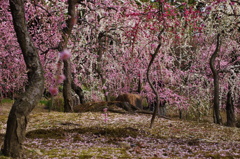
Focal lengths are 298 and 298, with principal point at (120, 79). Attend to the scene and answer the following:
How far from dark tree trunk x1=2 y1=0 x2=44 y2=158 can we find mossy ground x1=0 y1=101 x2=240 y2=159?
0.36 metres

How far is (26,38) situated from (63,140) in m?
3.08

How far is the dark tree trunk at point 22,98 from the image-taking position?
475 cm

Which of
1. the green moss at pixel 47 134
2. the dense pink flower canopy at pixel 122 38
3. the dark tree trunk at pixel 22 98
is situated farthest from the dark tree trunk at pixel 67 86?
the dark tree trunk at pixel 22 98

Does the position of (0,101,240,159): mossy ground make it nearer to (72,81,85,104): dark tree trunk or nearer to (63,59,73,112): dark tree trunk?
(63,59,73,112): dark tree trunk

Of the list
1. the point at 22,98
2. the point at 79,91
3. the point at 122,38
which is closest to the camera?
the point at 22,98

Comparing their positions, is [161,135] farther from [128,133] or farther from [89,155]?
[89,155]

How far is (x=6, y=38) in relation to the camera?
11.2 metres

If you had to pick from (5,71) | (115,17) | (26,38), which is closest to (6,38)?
(5,71)

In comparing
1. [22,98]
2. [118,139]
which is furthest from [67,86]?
[22,98]

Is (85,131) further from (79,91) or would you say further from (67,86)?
(79,91)

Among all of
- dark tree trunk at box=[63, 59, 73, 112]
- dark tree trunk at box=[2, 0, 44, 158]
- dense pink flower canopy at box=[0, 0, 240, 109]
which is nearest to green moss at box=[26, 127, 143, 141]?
dense pink flower canopy at box=[0, 0, 240, 109]

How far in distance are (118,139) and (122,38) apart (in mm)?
7562

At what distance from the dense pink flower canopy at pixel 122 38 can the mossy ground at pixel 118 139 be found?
1.82 m

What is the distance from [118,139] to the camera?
754 centimetres
